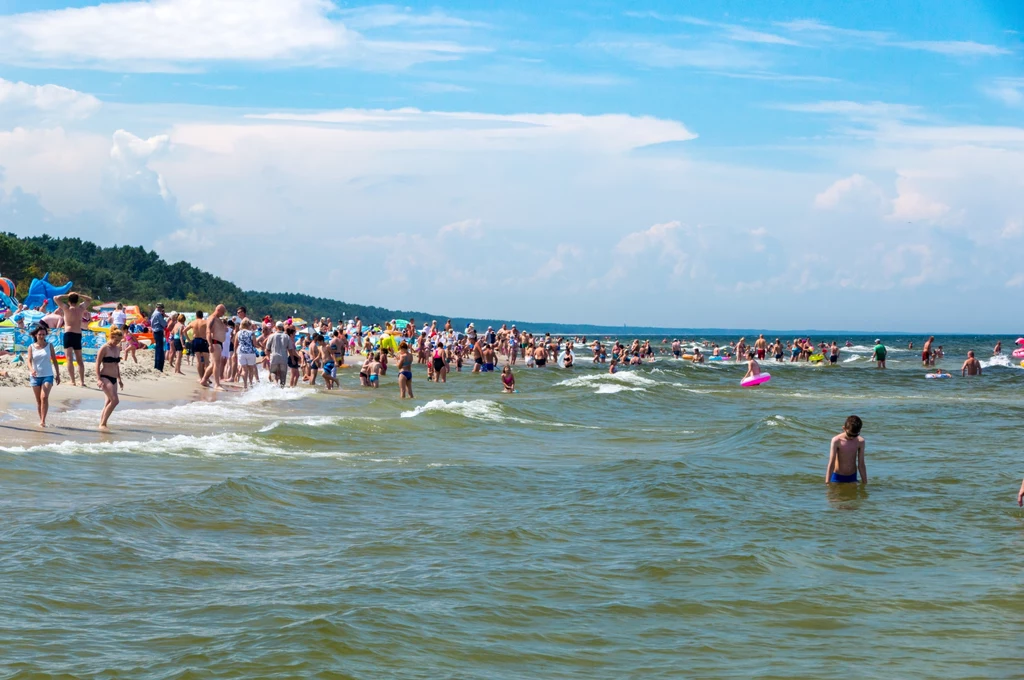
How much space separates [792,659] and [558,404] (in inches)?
704

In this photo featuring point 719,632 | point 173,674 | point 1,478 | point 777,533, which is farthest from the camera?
point 1,478

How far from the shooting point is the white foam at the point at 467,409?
19141mm

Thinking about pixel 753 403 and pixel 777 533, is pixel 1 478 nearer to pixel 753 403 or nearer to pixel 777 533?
pixel 777 533

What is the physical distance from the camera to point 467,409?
20.1 meters

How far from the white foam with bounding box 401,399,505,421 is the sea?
342cm

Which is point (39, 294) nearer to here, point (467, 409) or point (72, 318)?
point (72, 318)

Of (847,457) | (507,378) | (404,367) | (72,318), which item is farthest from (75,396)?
(847,457)

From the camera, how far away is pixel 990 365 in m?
53.1

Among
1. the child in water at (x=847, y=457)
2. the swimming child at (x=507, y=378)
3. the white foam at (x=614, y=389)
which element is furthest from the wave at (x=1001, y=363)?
the child in water at (x=847, y=457)

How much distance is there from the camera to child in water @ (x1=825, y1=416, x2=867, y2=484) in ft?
36.6

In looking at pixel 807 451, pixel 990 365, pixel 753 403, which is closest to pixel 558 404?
pixel 753 403

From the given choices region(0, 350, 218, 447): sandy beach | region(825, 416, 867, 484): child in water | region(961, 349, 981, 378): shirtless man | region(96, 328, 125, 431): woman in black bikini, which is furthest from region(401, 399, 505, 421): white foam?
region(961, 349, 981, 378): shirtless man

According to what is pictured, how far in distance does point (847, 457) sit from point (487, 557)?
5222mm

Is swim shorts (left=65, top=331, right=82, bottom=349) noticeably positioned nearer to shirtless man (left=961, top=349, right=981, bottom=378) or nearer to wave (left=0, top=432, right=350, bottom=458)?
wave (left=0, top=432, right=350, bottom=458)
